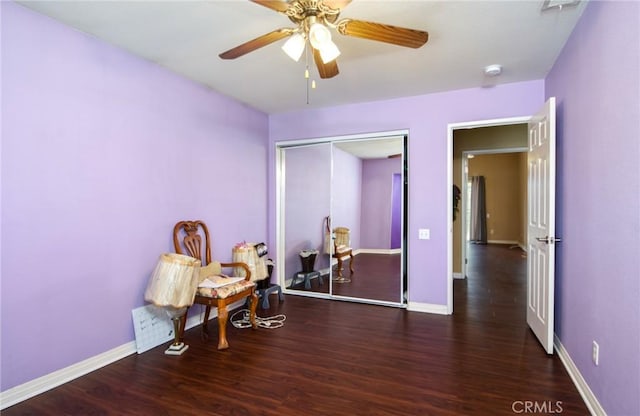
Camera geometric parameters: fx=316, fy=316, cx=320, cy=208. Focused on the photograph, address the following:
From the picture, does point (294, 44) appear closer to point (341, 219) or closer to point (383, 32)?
point (383, 32)

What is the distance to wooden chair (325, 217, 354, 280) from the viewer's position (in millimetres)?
4408

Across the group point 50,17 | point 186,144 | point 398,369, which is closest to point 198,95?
point 186,144

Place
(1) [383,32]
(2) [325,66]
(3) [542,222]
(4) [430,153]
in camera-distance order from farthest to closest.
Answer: (4) [430,153] → (3) [542,222] → (2) [325,66] → (1) [383,32]

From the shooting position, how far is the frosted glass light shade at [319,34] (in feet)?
5.37

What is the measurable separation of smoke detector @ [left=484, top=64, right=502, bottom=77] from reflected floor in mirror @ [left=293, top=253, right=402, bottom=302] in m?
2.21

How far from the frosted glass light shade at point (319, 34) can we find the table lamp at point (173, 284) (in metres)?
1.90

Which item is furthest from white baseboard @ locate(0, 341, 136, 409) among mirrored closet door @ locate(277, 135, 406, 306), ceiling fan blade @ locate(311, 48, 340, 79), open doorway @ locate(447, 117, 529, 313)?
open doorway @ locate(447, 117, 529, 313)

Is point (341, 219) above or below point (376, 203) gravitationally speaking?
below

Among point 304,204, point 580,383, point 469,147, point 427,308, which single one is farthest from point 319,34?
point 469,147

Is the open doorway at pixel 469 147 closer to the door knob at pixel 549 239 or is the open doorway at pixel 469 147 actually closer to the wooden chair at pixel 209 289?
the door knob at pixel 549 239

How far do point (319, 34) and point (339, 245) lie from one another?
10.4 feet

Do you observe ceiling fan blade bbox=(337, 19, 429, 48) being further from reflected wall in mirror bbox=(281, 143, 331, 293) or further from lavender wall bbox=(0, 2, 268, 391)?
reflected wall in mirror bbox=(281, 143, 331, 293)

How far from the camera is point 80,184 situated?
2322 mm

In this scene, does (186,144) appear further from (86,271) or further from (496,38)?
(496,38)
